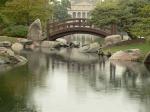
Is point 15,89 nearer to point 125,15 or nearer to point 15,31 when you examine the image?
point 125,15

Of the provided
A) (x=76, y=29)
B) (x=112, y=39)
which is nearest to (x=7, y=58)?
(x=112, y=39)

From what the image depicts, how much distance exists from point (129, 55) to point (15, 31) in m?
23.5

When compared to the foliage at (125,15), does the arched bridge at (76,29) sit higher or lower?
lower

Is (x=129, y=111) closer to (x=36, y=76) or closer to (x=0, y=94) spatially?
(x=0, y=94)

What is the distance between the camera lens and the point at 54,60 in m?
→ 43.5

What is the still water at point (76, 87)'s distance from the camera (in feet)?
71.9

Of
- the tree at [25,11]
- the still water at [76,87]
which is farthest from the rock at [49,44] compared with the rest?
the still water at [76,87]

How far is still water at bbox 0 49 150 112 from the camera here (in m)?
21.9

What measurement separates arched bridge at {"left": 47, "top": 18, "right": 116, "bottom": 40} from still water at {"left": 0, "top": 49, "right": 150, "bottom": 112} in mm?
17880

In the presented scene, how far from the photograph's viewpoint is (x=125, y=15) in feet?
176

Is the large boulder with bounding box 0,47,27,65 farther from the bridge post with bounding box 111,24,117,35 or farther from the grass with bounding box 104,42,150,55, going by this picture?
the bridge post with bounding box 111,24,117,35

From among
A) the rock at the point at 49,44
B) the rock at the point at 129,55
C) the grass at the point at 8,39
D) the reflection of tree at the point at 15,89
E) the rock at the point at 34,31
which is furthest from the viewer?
the rock at the point at 34,31

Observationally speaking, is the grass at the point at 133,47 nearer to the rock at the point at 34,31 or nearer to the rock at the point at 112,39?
the rock at the point at 112,39

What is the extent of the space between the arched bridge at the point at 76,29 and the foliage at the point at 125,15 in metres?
1.16
